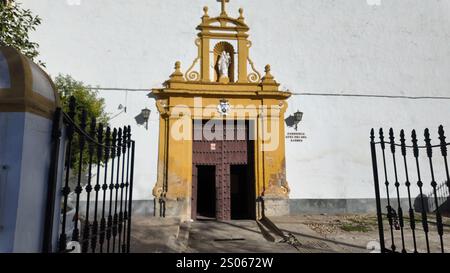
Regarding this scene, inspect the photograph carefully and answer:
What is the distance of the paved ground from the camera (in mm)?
4891

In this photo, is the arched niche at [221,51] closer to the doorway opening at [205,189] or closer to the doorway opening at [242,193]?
the doorway opening at [242,193]

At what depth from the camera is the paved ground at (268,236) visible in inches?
193

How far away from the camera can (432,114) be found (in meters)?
8.91

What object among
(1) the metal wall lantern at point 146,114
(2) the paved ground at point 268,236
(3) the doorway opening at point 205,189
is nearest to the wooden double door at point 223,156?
(2) the paved ground at point 268,236

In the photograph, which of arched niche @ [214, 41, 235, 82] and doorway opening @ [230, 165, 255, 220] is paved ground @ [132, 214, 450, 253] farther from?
arched niche @ [214, 41, 235, 82]

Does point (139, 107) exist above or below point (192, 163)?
above

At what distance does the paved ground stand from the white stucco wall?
4.35 ft

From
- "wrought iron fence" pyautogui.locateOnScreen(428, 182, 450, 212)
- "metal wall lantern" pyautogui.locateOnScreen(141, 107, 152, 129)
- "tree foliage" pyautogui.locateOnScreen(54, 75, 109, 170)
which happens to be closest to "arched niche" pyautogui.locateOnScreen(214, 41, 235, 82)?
"metal wall lantern" pyautogui.locateOnScreen(141, 107, 152, 129)

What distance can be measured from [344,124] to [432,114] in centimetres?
292

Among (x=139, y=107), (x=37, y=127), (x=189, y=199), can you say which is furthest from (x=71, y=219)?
(x=139, y=107)

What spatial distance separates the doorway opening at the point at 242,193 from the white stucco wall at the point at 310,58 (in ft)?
4.00

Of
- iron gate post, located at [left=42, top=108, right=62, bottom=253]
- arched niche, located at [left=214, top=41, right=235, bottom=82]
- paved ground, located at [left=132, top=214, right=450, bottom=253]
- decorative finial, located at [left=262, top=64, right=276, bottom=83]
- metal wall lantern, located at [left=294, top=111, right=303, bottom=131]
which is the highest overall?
arched niche, located at [left=214, top=41, right=235, bottom=82]

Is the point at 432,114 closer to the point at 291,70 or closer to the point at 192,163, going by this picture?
the point at 291,70

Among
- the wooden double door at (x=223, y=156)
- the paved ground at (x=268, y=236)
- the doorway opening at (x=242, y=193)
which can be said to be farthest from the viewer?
the doorway opening at (x=242, y=193)
